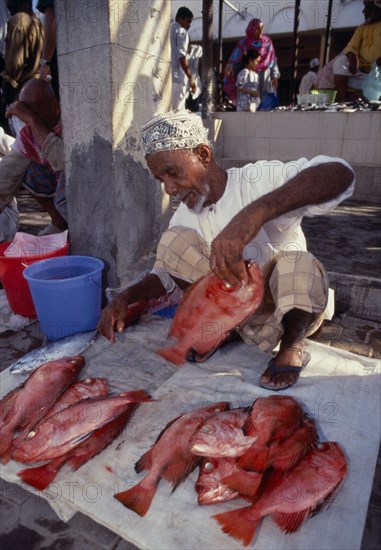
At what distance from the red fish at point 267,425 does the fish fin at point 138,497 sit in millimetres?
418

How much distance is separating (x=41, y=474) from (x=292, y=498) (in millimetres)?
A: 1112

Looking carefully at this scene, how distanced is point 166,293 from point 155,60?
2030 mm

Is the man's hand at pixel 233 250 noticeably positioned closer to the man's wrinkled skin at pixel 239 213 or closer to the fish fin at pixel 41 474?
the man's wrinkled skin at pixel 239 213

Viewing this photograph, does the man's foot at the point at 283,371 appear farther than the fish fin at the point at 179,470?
Yes

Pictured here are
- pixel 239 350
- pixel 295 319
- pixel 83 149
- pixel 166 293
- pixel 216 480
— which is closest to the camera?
pixel 216 480

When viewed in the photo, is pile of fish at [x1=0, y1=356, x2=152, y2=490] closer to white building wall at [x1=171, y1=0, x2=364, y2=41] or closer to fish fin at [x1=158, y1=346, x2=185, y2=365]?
fish fin at [x1=158, y1=346, x2=185, y2=365]

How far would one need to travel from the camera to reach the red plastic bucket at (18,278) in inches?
136

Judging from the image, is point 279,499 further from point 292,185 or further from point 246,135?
point 246,135

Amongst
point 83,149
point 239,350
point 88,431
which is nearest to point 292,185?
point 239,350

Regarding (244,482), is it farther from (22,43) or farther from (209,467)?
(22,43)

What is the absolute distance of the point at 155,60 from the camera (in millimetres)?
3730

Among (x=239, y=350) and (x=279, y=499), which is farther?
(x=239, y=350)

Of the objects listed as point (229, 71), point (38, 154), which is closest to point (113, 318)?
point (38, 154)

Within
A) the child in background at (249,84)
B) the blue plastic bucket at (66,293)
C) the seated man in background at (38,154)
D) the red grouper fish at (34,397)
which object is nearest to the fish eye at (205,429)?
the red grouper fish at (34,397)
